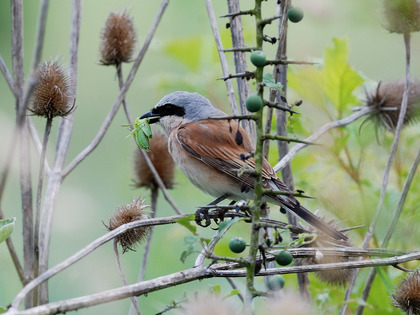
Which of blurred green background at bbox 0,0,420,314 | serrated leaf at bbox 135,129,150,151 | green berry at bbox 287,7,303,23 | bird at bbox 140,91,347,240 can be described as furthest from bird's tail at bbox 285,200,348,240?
green berry at bbox 287,7,303,23

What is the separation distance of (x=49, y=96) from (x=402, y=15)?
1.48m

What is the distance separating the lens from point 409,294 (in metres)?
1.91


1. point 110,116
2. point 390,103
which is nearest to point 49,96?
point 110,116

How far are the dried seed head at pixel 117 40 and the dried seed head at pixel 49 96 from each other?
662 millimetres

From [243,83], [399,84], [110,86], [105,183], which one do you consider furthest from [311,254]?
[110,86]

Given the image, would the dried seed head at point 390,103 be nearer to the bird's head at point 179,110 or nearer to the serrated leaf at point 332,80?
the serrated leaf at point 332,80

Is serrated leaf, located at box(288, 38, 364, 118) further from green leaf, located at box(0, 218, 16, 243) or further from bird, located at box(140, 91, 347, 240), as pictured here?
green leaf, located at box(0, 218, 16, 243)

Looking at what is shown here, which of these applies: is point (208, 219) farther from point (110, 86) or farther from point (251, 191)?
point (110, 86)

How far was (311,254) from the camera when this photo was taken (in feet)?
6.25

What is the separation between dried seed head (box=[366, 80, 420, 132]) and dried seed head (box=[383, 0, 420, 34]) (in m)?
0.37

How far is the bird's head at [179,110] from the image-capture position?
132 inches

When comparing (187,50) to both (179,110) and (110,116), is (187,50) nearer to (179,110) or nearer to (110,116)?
(179,110)

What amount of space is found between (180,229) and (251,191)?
14.3 inches

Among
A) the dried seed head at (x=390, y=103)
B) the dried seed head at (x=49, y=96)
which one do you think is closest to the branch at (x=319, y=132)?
the dried seed head at (x=390, y=103)
